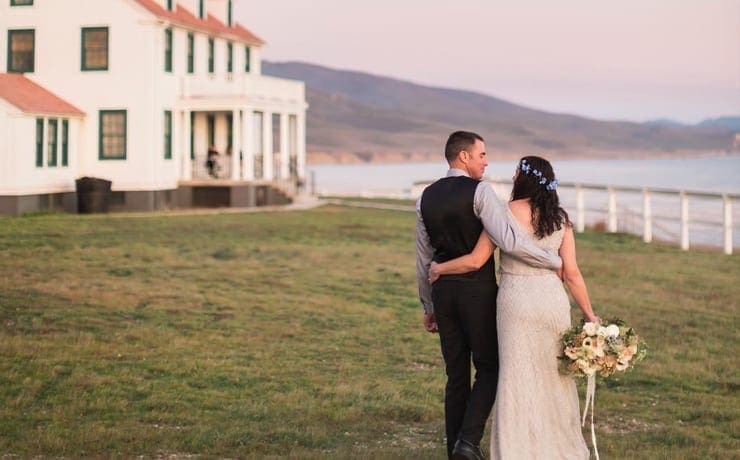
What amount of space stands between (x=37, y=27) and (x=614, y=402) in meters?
30.7

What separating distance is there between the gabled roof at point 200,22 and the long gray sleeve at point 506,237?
3131 centimetres

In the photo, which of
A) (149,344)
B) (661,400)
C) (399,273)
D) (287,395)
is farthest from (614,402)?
(399,273)

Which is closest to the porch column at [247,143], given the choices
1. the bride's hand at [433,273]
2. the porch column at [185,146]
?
the porch column at [185,146]

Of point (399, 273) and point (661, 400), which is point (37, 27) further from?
point (661, 400)

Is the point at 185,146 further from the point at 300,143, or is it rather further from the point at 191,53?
the point at 300,143

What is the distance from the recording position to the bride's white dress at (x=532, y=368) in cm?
753

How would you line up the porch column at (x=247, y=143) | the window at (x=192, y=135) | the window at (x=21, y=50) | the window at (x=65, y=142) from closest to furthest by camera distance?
the window at (x=65, y=142) → the window at (x=21, y=50) → the porch column at (x=247, y=143) → the window at (x=192, y=135)

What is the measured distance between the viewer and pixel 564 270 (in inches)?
302

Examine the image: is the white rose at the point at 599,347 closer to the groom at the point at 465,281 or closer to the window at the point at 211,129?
the groom at the point at 465,281

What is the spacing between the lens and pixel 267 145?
42406mm

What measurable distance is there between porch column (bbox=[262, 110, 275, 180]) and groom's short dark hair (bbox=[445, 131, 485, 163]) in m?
34.2

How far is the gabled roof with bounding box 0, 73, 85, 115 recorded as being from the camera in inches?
1373

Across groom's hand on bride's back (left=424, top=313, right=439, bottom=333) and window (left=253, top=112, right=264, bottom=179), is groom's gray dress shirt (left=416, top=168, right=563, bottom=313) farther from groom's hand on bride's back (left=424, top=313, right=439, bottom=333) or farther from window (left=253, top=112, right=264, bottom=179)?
window (left=253, top=112, right=264, bottom=179)

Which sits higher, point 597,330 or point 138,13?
point 138,13
